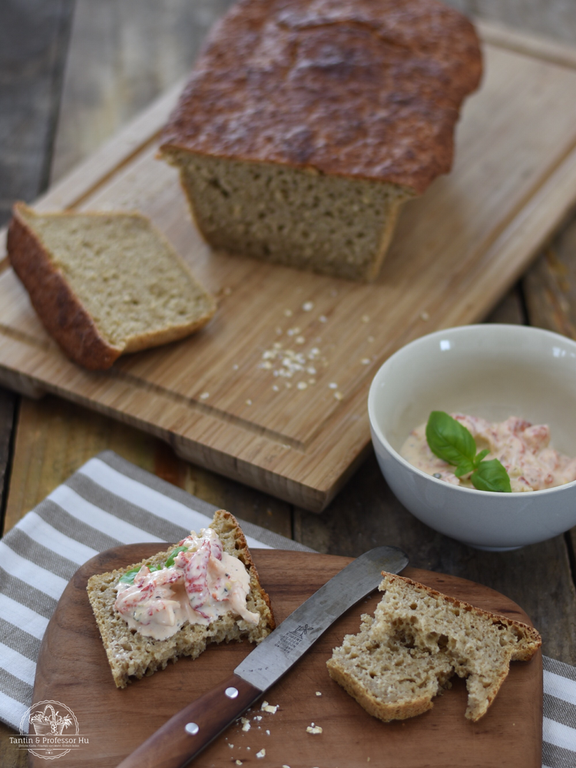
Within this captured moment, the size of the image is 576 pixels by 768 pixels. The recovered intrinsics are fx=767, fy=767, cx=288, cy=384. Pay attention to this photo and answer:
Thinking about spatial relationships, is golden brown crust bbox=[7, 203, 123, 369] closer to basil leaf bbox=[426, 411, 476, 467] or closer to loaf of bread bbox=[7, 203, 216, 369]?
loaf of bread bbox=[7, 203, 216, 369]

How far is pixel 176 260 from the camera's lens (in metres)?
3.41

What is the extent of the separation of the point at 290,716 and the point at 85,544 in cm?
95

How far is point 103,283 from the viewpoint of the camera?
3.25 meters

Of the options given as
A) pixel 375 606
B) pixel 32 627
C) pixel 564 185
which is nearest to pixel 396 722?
pixel 375 606

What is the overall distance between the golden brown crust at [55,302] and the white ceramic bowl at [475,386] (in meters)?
1.09

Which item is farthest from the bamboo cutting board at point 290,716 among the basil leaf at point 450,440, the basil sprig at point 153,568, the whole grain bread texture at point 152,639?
the basil leaf at point 450,440

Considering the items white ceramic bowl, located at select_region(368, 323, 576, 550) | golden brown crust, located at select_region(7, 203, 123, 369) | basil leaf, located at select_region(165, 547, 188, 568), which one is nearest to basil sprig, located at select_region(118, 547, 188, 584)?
basil leaf, located at select_region(165, 547, 188, 568)

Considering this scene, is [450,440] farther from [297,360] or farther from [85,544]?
[85,544]

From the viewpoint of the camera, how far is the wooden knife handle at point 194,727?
1.83 m

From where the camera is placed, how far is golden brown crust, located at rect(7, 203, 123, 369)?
297 cm

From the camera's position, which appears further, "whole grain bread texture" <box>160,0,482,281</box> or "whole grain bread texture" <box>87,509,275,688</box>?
"whole grain bread texture" <box>160,0,482,281</box>

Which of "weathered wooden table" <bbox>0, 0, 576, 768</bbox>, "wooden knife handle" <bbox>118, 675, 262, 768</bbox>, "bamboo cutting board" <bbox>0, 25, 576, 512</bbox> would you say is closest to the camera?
"wooden knife handle" <bbox>118, 675, 262, 768</bbox>

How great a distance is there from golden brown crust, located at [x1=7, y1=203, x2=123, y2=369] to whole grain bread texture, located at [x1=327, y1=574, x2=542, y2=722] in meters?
1.46

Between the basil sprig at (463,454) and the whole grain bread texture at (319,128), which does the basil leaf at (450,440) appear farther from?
the whole grain bread texture at (319,128)
